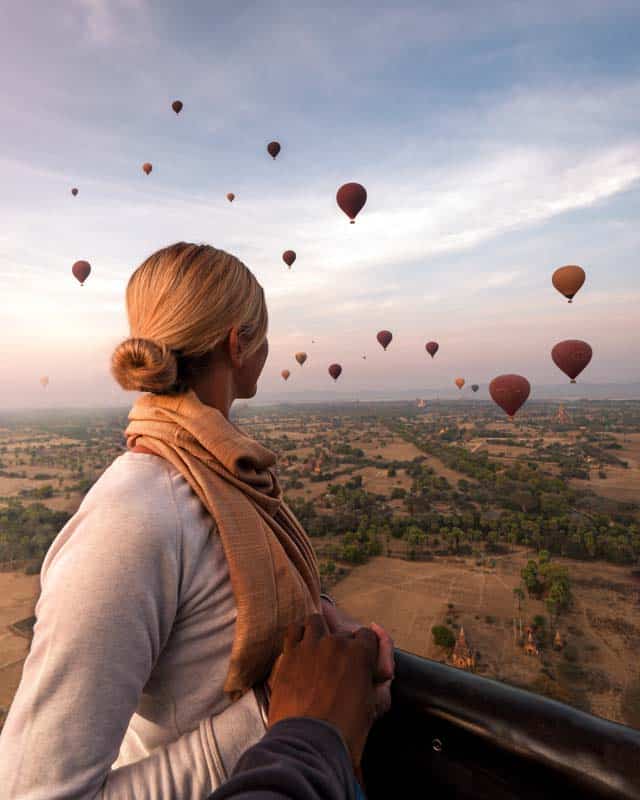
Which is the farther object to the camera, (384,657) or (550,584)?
(550,584)

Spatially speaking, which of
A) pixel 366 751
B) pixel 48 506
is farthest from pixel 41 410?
pixel 366 751

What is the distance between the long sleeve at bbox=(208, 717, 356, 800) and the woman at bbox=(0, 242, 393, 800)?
15 cm

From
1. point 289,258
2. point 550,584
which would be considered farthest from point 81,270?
point 550,584

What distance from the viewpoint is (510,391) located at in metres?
11.4

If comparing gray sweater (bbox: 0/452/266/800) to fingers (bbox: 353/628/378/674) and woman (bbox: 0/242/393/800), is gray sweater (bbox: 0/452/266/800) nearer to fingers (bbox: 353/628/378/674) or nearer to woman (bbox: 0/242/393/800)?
woman (bbox: 0/242/393/800)

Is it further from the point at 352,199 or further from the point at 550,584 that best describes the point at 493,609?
the point at 352,199

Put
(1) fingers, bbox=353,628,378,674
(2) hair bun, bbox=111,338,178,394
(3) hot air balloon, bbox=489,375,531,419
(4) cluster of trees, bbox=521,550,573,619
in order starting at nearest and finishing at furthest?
1. (1) fingers, bbox=353,628,378,674
2. (2) hair bun, bbox=111,338,178,394
3. (3) hot air balloon, bbox=489,375,531,419
4. (4) cluster of trees, bbox=521,550,573,619

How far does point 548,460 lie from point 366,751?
2807 centimetres

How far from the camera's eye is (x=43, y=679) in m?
0.47

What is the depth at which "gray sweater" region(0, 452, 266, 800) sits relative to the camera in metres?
0.47

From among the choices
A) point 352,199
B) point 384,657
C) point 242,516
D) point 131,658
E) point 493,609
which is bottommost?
point 493,609

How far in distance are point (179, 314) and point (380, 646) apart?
582 mm

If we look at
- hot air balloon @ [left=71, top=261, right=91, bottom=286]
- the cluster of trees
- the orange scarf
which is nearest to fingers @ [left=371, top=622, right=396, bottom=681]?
the orange scarf

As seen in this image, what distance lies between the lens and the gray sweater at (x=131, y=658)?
472 mm
